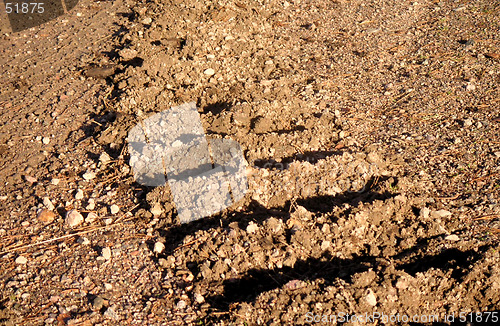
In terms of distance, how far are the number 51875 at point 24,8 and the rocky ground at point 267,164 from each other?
711 millimetres

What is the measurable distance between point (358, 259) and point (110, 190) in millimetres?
2084

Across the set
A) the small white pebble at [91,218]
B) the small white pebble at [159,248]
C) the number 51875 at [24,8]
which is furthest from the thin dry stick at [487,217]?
the number 51875 at [24,8]

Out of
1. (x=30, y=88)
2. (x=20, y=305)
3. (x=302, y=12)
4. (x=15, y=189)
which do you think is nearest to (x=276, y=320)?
(x=20, y=305)

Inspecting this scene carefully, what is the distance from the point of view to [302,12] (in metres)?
5.88

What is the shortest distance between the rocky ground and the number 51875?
28.0 inches

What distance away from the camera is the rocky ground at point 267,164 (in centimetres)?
279

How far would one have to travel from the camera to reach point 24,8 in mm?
6383

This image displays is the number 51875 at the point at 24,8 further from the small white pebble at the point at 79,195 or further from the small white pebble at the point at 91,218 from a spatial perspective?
the small white pebble at the point at 91,218

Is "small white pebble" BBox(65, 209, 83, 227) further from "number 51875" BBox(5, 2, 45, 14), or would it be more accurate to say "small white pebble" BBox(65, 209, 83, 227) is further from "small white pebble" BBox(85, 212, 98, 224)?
"number 51875" BBox(5, 2, 45, 14)

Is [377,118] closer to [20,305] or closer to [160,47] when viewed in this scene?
[160,47]

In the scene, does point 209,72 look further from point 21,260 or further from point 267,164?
point 21,260

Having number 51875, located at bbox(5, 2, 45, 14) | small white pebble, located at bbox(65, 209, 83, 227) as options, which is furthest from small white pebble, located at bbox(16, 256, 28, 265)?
number 51875, located at bbox(5, 2, 45, 14)

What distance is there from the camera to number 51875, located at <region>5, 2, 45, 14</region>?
6.30 meters

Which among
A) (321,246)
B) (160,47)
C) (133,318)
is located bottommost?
(133,318)
